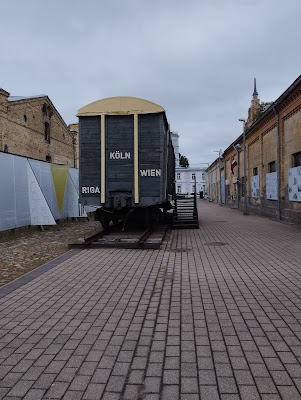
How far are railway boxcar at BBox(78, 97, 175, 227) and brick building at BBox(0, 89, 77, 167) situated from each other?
1483 cm

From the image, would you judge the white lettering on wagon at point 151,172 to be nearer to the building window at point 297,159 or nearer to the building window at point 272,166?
the building window at point 297,159

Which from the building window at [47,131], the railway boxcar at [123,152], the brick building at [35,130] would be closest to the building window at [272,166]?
the railway boxcar at [123,152]

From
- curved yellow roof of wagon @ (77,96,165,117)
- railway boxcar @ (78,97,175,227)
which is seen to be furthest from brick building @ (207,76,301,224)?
railway boxcar @ (78,97,175,227)

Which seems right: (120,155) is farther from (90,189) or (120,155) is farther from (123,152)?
(90,189)

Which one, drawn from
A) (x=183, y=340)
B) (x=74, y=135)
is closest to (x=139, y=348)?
(x=183, y=340)

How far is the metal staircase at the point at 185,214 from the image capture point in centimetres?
1590

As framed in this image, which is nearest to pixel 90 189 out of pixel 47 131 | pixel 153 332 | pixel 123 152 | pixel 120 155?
pixel 120 155

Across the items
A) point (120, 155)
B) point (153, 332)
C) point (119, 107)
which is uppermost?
point (119, 107)

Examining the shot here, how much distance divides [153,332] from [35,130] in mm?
27608

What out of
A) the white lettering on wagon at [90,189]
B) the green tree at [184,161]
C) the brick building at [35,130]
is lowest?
the white lettering on wagon at [90,189]

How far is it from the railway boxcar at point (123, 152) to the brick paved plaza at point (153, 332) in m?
4.10

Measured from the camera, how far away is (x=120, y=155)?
38.2ft

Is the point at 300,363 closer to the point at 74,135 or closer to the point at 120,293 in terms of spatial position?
the point at 120,293

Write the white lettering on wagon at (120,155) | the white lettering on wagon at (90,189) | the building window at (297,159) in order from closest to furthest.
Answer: the white lettering on wagon at (120,155) → the white lettering on wagon at (90,189) → the building window at (297,159)
